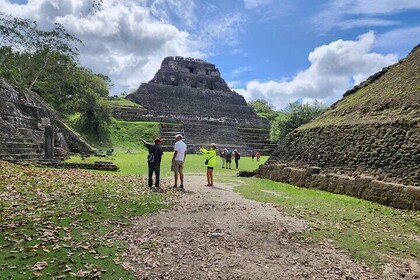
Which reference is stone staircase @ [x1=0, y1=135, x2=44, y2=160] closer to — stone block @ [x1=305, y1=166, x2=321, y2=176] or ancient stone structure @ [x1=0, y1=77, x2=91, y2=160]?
ancient stone structure @ [x1=0, y1=77, x2=91, y2=160]

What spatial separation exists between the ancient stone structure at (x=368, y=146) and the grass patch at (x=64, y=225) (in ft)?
23.1

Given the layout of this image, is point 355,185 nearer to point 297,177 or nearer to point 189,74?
point 297,177

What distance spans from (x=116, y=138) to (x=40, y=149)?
23.5 m

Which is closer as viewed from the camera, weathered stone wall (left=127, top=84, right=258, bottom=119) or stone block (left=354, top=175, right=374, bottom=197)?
stone block (left=354, top=175, right=374, bottom=197)

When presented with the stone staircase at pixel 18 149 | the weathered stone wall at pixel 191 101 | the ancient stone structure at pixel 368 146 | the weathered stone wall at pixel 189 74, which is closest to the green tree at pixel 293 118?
the weathered stone wall at pixel 191 101

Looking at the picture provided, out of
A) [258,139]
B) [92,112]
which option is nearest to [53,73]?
[92,112]

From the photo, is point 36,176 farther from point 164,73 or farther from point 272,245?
point 164,73

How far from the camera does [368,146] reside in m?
13.6

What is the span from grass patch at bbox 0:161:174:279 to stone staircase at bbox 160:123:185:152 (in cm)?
2972

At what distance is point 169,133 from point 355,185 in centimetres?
3468

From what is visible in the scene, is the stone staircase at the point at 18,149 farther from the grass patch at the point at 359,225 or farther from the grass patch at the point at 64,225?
the grass patch at the point at 359,225

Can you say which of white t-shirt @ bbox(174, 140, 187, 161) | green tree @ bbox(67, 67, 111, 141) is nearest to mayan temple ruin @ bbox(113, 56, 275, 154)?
green tree @ bbox(67, 67, 111, 141)

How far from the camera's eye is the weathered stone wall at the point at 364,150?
448 inches

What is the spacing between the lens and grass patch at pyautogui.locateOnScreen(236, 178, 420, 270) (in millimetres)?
6656
